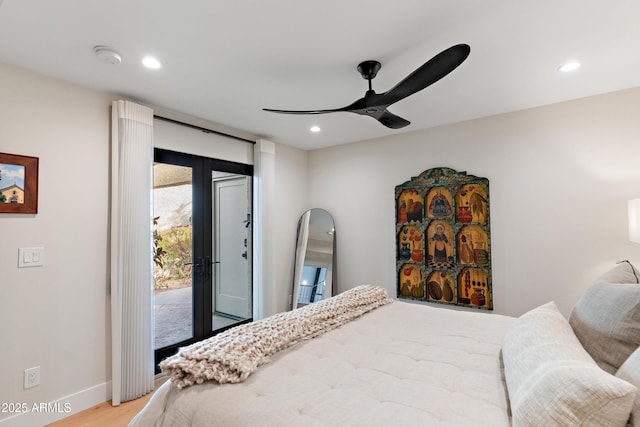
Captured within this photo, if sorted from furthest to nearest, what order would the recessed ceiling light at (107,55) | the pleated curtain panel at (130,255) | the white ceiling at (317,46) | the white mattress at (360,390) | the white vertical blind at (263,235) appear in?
1. the white vertical blind at (263,235)
2. the pleated curtain panel at (130,255)
3. the recessed ceiling light at (107,55)
4. the white ceiling at (317,46)
5. the white mattress at (360,390)

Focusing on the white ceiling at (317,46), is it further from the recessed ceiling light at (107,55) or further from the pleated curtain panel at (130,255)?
the pleated curtain panel at (130,255)

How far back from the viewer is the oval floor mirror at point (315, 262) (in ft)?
13.8

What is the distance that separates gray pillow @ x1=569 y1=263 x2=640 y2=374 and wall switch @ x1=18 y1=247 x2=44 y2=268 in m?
3.22

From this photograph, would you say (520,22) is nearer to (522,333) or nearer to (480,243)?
(522,333)

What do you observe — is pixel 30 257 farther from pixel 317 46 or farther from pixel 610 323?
pixel 610 323

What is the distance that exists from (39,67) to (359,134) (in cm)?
293

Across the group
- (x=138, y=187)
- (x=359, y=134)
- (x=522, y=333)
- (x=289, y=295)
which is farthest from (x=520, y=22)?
(x=289, y=295)

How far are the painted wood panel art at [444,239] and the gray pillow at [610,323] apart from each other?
1757mm

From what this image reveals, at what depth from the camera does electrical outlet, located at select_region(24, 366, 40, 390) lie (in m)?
2.13

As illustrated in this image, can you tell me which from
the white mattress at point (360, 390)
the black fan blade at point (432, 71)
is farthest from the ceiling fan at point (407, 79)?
the white mattress at point (360, 390)

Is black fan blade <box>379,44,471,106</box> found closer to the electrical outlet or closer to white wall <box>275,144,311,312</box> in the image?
white wall <box>275,144,311,312</box>

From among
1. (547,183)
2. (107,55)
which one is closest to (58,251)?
(107,55)

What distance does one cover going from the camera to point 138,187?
2.62 m

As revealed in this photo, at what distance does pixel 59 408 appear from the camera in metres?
2.26
